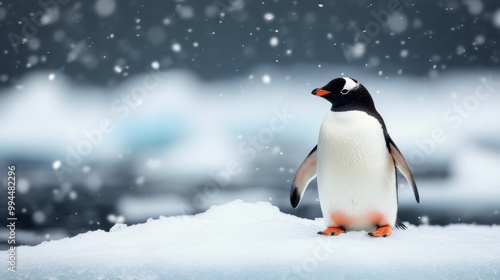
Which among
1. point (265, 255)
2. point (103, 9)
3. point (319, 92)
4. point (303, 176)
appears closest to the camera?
point (265, 255)

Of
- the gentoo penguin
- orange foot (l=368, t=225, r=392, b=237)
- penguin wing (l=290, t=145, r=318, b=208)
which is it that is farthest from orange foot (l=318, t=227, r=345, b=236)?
penguin wing (l=290, t=145, r=318, b=208)

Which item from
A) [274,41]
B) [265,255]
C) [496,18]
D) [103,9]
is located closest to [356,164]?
[265,255]

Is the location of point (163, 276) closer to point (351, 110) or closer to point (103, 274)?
point (103, 274)

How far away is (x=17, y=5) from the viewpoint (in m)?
2.88

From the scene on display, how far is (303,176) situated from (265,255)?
46 cm

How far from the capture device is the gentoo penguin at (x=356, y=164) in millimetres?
2279

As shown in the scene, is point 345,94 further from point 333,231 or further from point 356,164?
point 333,231

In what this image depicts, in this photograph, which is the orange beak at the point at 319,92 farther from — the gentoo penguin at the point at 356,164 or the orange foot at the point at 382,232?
the orange foot at the point at 382,232

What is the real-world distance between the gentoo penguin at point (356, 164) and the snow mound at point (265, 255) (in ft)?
0.26

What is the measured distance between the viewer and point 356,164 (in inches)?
89.6

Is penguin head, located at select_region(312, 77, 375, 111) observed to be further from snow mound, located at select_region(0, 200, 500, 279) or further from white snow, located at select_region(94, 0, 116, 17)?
white snow, located at select_region(94, 0, 116, 17)

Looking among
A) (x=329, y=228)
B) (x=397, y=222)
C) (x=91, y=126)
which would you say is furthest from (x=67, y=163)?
(x=397, y=222)

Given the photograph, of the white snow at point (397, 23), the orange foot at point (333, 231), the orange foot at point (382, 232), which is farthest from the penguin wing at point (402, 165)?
the white snow at point (397, 23)

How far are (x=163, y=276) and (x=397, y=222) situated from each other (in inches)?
39.0
